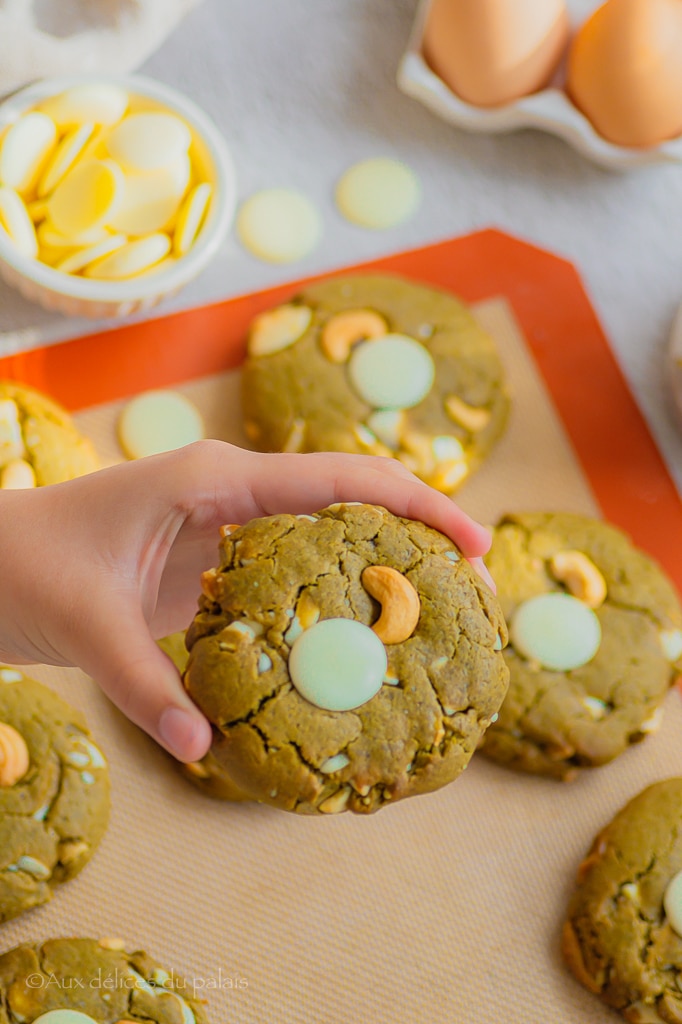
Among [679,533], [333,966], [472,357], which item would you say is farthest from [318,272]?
[333,966]

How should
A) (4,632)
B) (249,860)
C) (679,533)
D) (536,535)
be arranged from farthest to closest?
(679,533) < (536,535) < (249,860) < (4,632)

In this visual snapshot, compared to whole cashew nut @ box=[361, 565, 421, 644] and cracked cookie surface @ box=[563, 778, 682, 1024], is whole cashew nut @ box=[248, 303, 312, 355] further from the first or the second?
cracked cookie surface @ box=[563, 778, 682, 1024]

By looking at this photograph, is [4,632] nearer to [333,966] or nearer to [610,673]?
[333,966]

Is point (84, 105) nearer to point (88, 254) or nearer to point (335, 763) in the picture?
point (88, 254)

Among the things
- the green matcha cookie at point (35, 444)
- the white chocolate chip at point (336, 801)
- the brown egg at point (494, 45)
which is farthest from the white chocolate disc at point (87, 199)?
the white chocolate chip at point (336, 801)

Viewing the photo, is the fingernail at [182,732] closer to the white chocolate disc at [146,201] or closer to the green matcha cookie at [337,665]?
the green matcha cookie at [337,665]

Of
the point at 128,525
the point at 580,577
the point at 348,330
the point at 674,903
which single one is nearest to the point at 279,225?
the point at 348,330
